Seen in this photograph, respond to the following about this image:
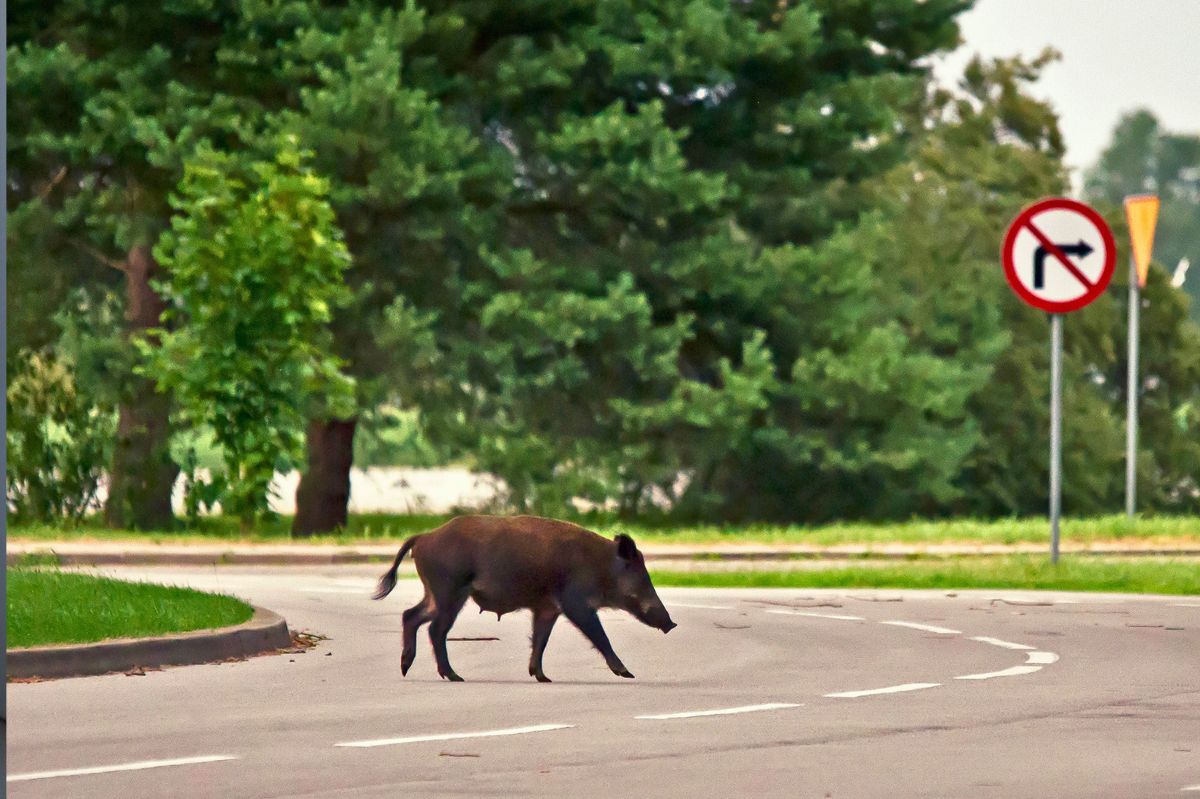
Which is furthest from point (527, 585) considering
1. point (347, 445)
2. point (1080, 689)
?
point (347, 445)

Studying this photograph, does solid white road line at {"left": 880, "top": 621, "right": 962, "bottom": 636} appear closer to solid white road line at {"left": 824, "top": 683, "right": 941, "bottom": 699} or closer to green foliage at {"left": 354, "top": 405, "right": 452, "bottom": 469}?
solid white road line at {"left": 824, "top": 683, "right": 941, "bottom": 699}

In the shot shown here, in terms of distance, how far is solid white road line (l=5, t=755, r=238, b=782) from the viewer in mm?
10016

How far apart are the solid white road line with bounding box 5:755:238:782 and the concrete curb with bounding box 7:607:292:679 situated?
3.91 m

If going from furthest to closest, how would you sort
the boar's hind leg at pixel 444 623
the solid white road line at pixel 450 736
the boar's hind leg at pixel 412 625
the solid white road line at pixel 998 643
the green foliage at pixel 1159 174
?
1. the green foliage at pixel 1159 174
2. the solid white road line at pixel 998 643
3. the boar's hind leg at pixel 412 625
4. the boar's hind leg at pixel 444 623
5. the solid white road line at pixel 450 736

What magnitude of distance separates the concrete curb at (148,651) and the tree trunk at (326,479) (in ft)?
65.5

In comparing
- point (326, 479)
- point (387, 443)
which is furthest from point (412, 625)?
point (387, 443)

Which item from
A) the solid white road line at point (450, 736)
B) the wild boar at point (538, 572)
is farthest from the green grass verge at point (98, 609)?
the solid white road line at point (450, 736)

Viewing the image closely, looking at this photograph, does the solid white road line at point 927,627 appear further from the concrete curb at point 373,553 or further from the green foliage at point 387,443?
the green foliage at point 387,443

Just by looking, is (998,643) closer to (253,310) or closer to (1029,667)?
(1029,667)

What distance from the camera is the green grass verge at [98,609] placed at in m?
15.6

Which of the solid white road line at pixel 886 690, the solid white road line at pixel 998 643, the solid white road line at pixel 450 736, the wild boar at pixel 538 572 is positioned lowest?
the solid white road line at pixel 450 736

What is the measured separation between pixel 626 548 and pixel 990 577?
10902mm

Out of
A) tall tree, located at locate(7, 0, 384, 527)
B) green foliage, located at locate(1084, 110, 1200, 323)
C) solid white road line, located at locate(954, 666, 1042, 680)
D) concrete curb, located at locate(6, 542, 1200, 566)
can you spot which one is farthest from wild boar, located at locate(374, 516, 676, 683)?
green foliage, located at locate(1084, 110, 1200, 323)

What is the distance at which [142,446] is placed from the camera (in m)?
36.7
